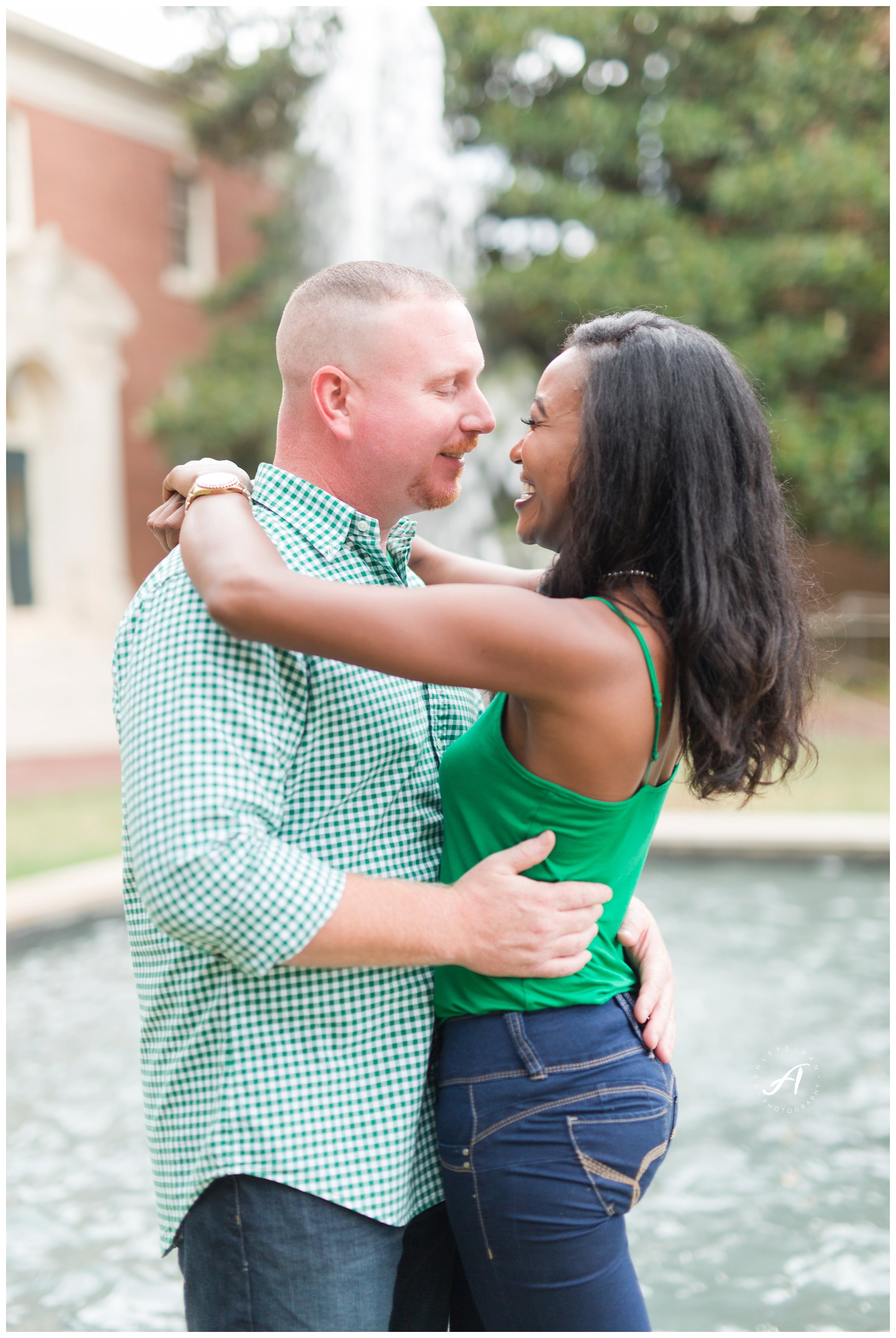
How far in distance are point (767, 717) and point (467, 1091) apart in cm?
70

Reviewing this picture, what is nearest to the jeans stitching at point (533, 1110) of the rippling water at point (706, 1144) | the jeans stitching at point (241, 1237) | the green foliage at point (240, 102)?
the jeans stitching at point (241, 1237)

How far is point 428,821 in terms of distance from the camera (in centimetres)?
173

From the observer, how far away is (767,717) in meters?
1.73

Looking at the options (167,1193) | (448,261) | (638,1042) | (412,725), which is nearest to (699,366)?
(412,725)

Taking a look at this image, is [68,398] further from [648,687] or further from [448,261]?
[648,687]

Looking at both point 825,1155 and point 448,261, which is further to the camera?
point 448,261

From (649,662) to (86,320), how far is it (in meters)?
18.9

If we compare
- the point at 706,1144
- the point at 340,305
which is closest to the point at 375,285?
the point at 340,305

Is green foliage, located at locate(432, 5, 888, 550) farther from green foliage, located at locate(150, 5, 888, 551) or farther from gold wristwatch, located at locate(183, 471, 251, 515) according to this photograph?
gold wristwatch, located at locate(183, 471, 251, 515)

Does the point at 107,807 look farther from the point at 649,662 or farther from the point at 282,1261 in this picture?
the point at 649,662

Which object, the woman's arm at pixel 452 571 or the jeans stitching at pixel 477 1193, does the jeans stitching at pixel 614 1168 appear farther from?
the woman's arm at pixel 452 571

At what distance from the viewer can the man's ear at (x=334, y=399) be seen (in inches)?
69.5

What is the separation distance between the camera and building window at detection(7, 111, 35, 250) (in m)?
17.4

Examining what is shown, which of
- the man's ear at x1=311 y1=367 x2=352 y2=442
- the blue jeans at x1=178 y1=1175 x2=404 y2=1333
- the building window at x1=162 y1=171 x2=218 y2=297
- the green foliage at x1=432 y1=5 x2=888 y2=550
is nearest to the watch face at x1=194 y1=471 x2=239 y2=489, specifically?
the man's ear at x1=311 y1=367 x2=352 y2=442
